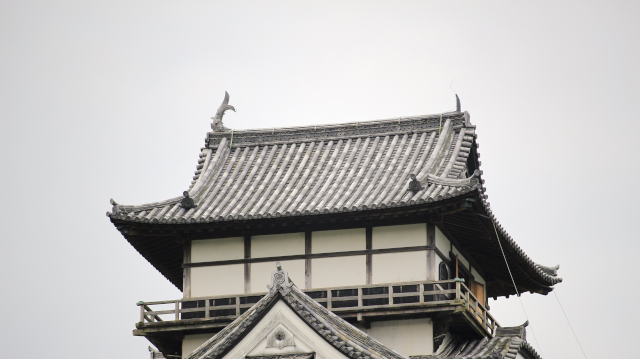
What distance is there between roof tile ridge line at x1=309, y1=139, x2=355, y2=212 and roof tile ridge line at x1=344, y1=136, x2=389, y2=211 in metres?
0.76

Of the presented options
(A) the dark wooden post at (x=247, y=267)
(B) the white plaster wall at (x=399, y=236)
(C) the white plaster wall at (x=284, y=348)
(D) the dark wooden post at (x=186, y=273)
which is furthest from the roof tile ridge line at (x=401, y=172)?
(D) the dark wooden post at (x=186, y=273)

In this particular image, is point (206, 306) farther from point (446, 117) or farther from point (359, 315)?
point (446, 117)

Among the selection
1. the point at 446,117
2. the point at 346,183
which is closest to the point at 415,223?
the point at 346,183

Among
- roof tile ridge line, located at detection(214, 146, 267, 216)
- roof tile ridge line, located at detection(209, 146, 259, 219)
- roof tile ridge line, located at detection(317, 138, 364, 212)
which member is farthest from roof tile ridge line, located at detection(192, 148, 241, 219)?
roof tile ridge line, located at detection(317, 138, 364, 212)

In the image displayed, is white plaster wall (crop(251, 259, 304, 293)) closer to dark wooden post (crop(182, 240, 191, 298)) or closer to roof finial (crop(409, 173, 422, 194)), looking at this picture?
dark wooden post (crop(182, 240, 191, 298))

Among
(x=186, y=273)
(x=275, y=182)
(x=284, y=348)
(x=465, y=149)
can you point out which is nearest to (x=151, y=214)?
(x=186, y=273)

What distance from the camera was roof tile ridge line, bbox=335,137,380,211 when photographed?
30.5 metres

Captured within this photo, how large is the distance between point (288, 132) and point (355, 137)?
88.6 inches

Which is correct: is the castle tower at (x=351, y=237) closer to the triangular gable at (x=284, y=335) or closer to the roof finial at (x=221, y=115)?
the triangular gable at (x=284, y=335)

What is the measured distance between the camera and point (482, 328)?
101 ft

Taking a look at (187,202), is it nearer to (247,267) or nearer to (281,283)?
(247,267)

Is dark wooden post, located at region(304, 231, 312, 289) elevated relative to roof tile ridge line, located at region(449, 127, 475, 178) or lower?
lower

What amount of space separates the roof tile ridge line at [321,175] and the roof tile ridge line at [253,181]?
5.43ft

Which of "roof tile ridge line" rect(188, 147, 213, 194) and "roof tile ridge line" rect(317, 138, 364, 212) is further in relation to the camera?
"roof tile ridge line" rect(188, 147, 213, 194)
